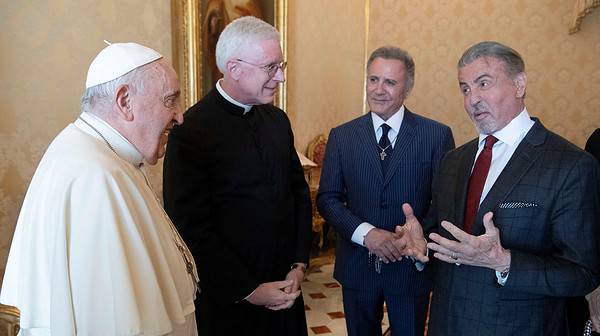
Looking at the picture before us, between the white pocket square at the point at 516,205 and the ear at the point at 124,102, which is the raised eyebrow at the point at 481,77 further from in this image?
the ear at the point at 124,102

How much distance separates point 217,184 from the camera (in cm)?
205

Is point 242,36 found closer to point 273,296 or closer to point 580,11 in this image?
point 273,296

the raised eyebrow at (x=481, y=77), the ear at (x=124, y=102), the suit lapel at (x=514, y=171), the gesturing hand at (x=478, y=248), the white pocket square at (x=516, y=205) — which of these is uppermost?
the raised eyebrow at (x=481, y=77)

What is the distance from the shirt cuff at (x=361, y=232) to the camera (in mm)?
2318

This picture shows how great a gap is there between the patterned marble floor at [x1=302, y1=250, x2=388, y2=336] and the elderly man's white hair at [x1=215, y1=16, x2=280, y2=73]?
2789 mm

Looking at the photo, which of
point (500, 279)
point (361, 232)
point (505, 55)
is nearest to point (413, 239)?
point (361, 232)

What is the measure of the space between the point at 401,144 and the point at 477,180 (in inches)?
24.9

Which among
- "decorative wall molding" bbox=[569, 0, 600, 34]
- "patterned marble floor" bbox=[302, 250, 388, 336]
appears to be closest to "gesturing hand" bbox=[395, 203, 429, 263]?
→ "patterned marble floor" bbox=[302, 250, 388, 336]

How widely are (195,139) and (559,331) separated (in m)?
1.54

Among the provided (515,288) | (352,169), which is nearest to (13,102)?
(352,169)

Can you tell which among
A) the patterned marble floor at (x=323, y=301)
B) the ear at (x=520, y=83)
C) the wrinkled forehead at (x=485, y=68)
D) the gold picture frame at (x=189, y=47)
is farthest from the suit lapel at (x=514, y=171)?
the gold picture frame at (x=189, y=47)

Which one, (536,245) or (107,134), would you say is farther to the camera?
(536,245)

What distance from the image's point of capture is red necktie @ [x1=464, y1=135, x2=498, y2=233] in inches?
71.2

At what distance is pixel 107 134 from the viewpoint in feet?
4.53
